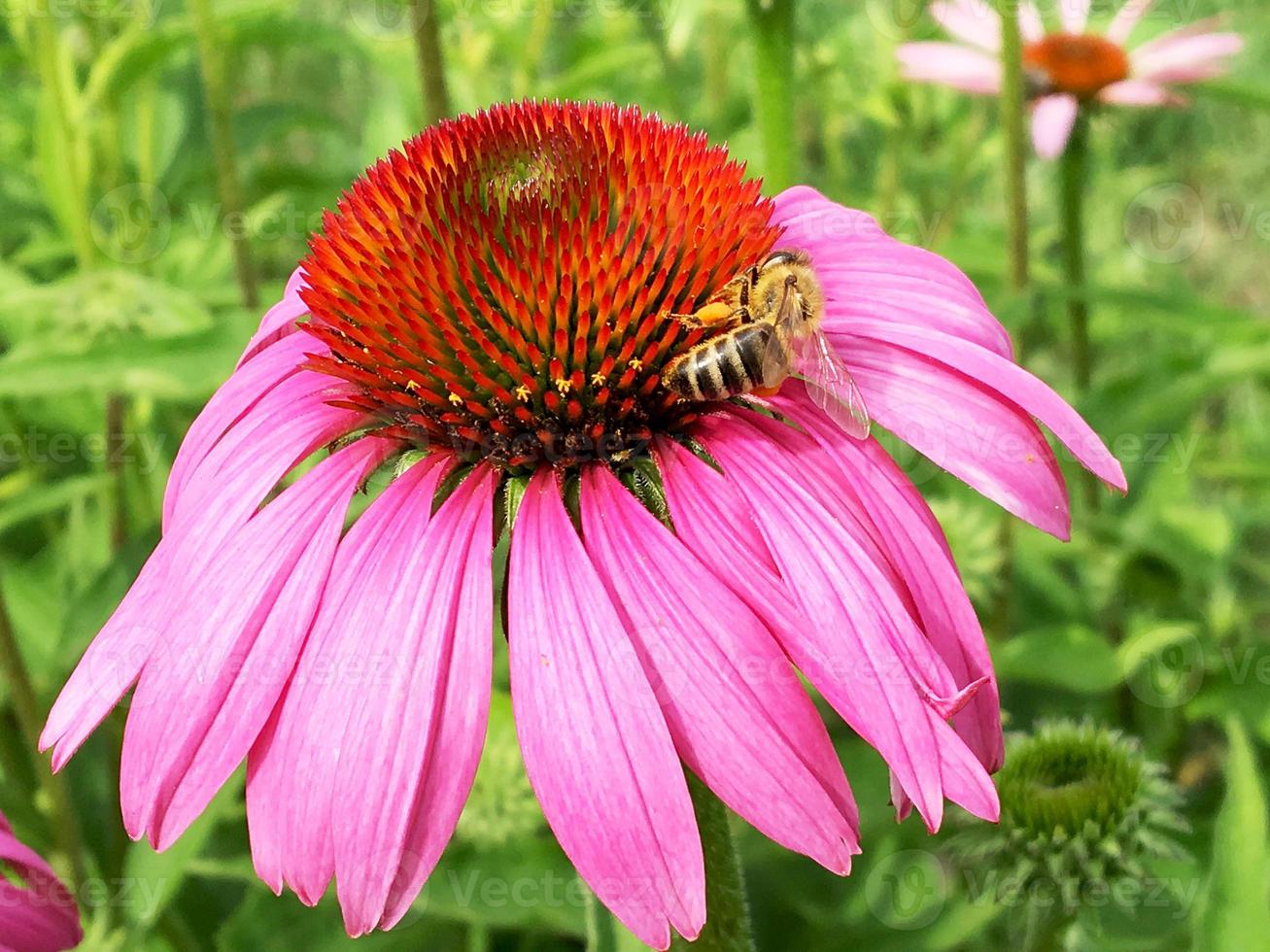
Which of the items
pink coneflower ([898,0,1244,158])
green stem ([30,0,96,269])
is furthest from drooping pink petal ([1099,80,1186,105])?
green stem ([30,0,96,269])

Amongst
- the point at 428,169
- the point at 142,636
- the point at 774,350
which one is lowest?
the point at 142,636

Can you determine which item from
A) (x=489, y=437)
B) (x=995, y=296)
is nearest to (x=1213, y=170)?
(x=995, y=296)

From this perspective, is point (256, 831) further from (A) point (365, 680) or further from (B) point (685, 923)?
(B) point (685, 923)

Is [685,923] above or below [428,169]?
below

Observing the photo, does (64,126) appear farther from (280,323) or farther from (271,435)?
(271,435)

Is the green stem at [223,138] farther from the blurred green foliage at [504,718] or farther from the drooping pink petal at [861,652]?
the drooping pink petal at [861,652]

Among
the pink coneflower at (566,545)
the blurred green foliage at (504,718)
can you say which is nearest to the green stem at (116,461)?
the blurred green foliage at (504,718)
